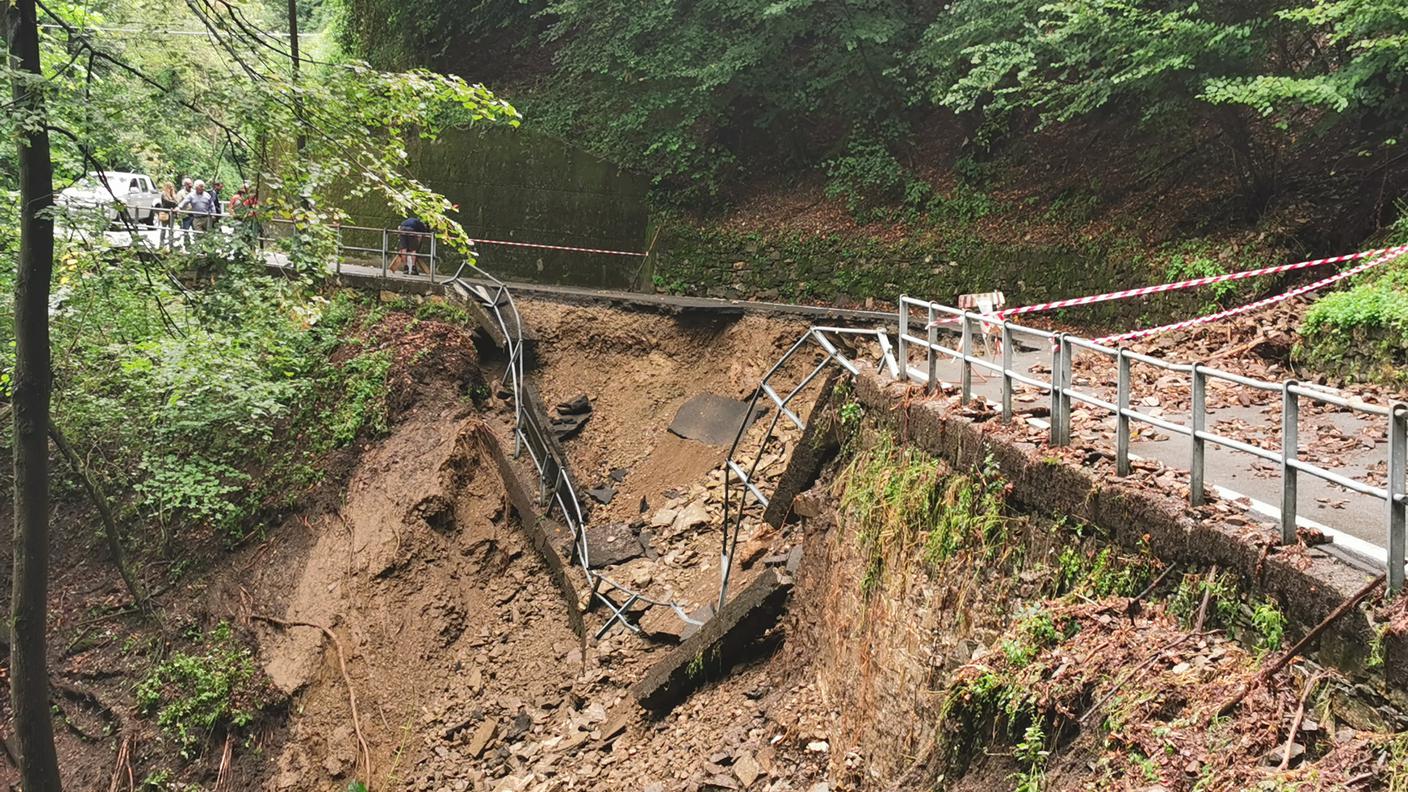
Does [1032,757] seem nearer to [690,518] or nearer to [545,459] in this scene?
[690,518]

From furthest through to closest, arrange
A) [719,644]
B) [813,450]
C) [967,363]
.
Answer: [813,450] → [719,644] → [967,363]

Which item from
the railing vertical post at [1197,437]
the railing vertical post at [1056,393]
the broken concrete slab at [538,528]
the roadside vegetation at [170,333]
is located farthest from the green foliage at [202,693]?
the railing vertical post at [1197,437]

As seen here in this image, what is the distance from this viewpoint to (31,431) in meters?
7.85

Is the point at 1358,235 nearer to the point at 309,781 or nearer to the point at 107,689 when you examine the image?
the point at 309,781

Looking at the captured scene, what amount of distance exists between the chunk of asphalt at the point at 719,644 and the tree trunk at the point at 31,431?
16.5 feet

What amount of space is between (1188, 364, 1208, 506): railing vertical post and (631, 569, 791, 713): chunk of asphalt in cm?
474

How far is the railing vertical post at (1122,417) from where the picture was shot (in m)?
4.98

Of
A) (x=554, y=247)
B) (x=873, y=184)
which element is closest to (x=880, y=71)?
(x=873, y=184)

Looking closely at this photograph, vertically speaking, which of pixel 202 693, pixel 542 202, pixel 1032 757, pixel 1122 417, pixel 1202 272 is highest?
pixel 542 202

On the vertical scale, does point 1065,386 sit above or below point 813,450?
above

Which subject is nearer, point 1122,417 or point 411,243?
point 1122,417

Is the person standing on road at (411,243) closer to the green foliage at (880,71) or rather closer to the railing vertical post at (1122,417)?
the green foliage at (880,71)

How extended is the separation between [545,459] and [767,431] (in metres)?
3.34

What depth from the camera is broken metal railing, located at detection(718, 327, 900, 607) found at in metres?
8.75
